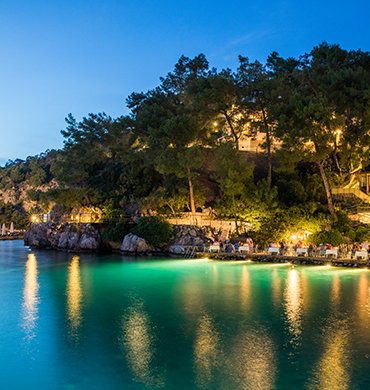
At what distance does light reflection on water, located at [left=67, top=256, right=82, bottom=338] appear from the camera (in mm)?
9920

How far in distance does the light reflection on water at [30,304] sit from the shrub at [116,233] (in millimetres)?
10503

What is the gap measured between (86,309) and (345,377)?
8.15 meters

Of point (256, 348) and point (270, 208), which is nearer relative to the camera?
point (256, 348)

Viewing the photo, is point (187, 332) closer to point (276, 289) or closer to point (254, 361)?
point (254, 361)

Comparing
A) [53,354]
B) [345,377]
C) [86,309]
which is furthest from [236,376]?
[86,309]

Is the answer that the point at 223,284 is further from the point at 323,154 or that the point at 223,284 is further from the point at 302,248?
the point at 323,154

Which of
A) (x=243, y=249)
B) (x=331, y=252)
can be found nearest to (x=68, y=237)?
(x=243, y=249)

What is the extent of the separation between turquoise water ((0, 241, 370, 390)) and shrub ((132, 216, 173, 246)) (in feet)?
31.3

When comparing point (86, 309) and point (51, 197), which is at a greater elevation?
point (51, 197)

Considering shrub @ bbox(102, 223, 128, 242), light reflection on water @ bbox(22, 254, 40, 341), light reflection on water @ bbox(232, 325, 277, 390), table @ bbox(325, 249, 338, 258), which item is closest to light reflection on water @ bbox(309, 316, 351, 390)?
light reflection on water @ bbox(232, 325, 277, 390)

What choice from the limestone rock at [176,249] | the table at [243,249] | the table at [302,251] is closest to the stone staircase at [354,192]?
the table at [302,251]

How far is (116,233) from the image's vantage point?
3005 cm

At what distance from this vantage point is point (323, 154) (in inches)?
959

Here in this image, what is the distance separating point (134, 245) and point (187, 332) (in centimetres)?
1901
